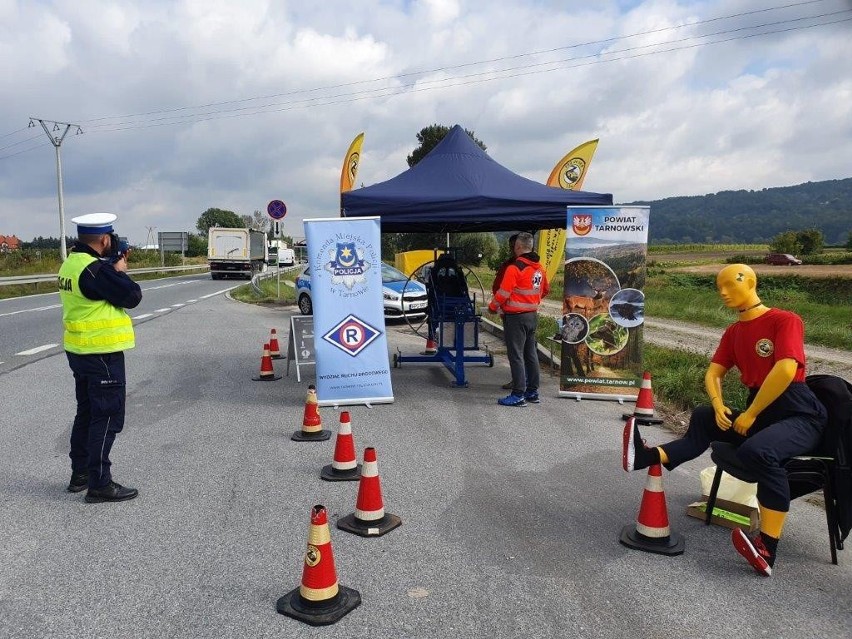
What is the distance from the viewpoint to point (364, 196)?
7977 millimetres

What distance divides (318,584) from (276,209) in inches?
782

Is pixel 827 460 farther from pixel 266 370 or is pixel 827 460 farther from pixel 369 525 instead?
pixel 266 370

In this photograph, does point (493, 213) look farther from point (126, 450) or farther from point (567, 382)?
point (126, 450)

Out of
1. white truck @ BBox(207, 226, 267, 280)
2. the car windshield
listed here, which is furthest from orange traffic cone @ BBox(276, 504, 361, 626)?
white truck @ BBox(207, 226, 267, 280)

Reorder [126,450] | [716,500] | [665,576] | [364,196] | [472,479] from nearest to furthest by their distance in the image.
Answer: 1. [665,576]
2. [716,500]
3. [472,479]
4. [126,450]
5. [364,196]

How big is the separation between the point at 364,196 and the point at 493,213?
162 centimetres

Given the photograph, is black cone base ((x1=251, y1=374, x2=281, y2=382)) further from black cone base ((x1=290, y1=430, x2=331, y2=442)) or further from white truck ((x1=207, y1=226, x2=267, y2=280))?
white truck ((x1=207, y1=226, x2=267, y2=280))

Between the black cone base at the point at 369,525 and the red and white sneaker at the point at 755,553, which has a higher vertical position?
the red and white sneaker at the point at 755,553

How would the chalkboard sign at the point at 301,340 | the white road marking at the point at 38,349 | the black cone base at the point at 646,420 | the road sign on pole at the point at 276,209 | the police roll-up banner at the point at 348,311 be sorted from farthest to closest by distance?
the road sign on pole at the point at 276,209 < the white road marking at the point at 38,349 < the chalkboard sign at the point at 301,340 < the police roll-up banner at the point at 348,311 < the black cone base at the point at 646,420

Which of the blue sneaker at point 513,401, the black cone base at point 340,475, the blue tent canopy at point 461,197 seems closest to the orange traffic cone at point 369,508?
the black cone base at point 340,475

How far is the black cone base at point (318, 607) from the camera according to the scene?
305cm

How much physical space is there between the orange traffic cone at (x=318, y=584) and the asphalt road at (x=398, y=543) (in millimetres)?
79

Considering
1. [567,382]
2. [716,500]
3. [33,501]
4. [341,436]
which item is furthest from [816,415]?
[33,501]

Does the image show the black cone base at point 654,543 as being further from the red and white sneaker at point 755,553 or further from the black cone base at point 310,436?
the black cone base at point 310,436
